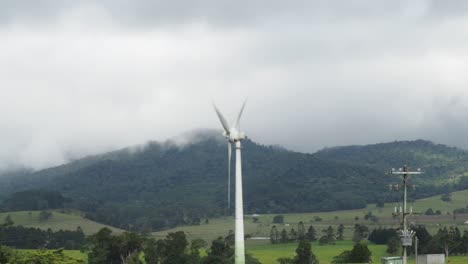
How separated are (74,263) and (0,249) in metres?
20.3

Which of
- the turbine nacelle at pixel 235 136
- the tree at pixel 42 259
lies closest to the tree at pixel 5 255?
the tree at pixel 42 259

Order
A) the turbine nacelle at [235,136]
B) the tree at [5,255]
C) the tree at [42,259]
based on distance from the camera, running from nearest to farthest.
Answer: the turbine nacelle at [235,136], the tree at [42,259], the tree at [5,255]

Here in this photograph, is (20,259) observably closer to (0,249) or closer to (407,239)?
(0,249)

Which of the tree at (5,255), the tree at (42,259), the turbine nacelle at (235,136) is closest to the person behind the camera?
the turbine nacelle at (235,136)

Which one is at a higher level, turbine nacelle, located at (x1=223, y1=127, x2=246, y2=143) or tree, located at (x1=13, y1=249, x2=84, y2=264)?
turbine nacelle, located at (x1=223, y1=127, x2=246, y2=143)

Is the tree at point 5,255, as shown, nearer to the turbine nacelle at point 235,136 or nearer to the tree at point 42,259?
the tree at point 42,259

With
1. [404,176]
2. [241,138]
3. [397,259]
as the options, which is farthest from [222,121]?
[397,259]

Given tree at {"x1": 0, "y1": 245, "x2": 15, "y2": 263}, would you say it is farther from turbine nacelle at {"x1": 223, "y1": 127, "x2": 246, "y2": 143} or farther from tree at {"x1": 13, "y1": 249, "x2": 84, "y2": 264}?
turbine nacelle at {"x1": 223, "y1": 127, "x2": 246, "y2": 143}

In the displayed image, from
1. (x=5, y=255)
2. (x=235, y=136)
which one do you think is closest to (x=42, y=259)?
(x=5, y=255)

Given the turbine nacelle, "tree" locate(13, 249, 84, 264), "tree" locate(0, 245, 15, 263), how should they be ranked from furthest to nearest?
"tree" locate(0, 245, 15, 263)
"tree" locate(13, 249, 84, 264)
the turbine nacelle

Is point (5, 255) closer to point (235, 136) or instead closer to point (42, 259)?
point (42, 259)

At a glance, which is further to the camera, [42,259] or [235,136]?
[42,259]

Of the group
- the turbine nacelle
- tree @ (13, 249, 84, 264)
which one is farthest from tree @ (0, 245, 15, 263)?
the turbine nacelle

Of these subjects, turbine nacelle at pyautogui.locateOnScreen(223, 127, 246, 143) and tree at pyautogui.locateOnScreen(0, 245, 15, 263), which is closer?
turbine nacelle at pyautogui.locateOnScreen(223, 127, 246, 143)
